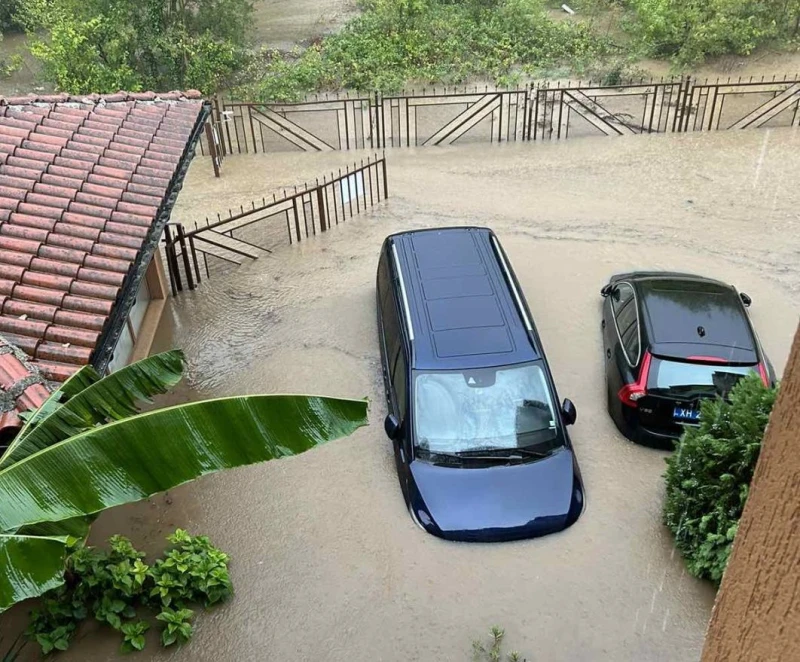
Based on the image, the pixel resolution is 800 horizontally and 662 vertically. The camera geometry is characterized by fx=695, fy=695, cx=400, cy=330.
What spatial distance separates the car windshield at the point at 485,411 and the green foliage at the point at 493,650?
68.1 inches

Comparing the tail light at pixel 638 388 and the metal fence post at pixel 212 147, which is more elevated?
the metal fence post at pixel 212 147

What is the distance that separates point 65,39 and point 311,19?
1082 cm

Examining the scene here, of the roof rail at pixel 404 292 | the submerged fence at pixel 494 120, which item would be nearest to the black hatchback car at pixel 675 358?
the roof rail at pixel 404 292

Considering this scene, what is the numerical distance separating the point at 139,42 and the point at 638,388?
18186 millimetres

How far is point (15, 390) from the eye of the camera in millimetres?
4547

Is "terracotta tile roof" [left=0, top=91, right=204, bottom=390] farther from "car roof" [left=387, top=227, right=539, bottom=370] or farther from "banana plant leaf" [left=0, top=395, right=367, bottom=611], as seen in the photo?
"car roof" [left=387, top=227, right=539, bottom=370]

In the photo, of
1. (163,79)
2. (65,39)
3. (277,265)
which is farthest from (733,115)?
(65,39)

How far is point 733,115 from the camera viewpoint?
719 inches

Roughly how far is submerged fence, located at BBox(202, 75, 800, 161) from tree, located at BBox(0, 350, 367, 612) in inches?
544

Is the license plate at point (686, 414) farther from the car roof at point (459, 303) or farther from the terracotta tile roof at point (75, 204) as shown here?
the terracotta tile roof at point (75, 204)

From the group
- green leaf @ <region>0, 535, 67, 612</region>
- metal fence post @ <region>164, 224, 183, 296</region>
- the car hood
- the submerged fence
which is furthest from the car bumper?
the submerged fence

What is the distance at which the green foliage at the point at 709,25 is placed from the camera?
70.3ft

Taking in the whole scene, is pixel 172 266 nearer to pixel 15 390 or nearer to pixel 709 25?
pixel 15 390

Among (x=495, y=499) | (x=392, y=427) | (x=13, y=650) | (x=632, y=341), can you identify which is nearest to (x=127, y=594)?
(x=13, y=650)
